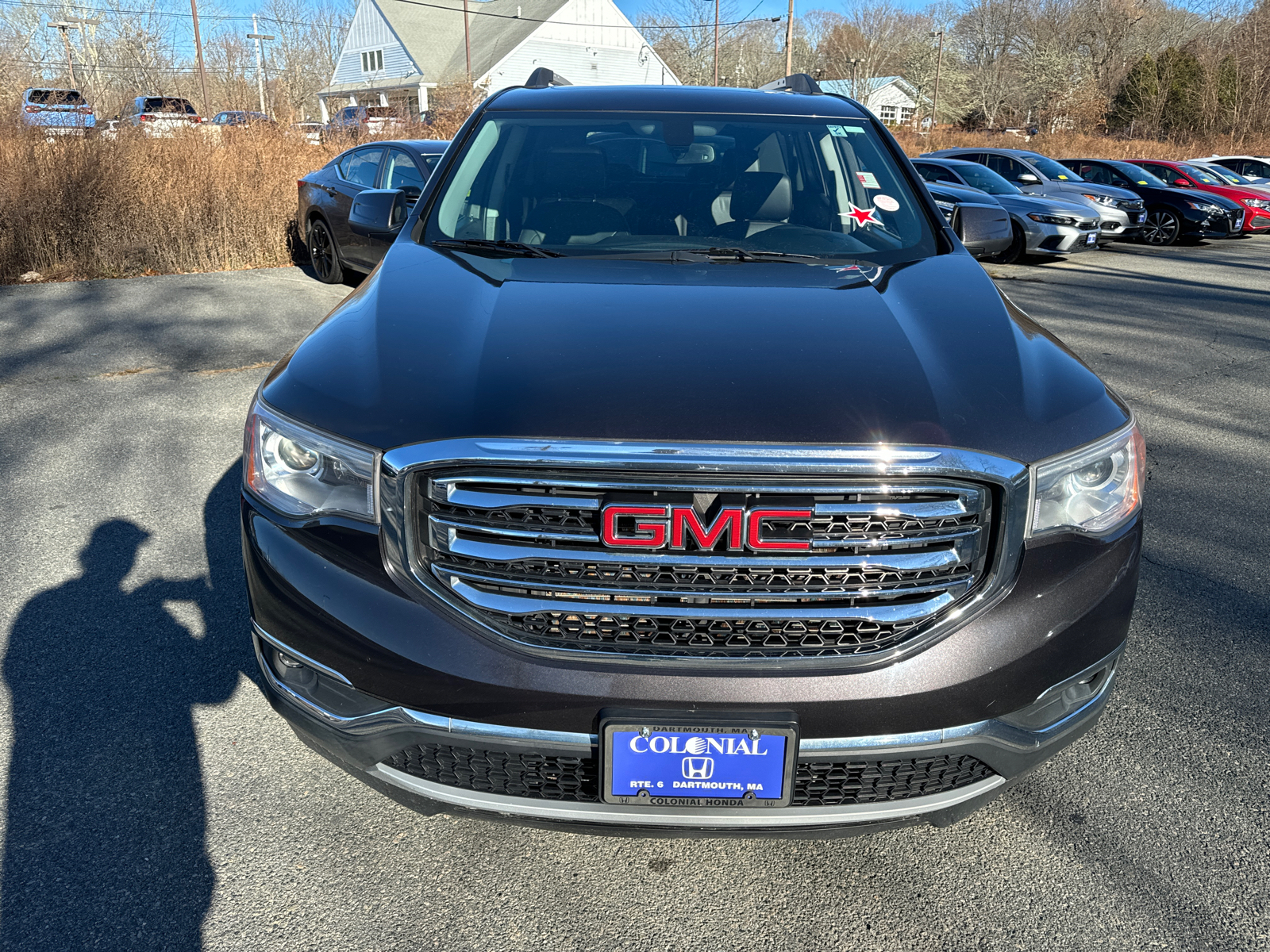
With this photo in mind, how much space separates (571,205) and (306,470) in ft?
4.93

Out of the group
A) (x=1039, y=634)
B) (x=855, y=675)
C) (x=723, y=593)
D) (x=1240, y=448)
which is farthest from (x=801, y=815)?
(x=1240, y=448)

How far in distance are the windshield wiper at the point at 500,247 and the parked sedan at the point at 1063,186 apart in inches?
548

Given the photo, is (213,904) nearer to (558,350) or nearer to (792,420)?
(558,350)

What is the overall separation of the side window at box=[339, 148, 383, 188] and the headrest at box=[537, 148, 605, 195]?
633 centimetres

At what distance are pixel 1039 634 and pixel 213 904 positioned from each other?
183cm

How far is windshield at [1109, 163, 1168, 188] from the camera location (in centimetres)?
1756

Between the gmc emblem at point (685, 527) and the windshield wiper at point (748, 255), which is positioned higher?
the windshield wiper at point (748, 255)

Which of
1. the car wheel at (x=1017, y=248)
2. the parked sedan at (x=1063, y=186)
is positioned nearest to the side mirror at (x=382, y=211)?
the car wheel at (x=1017, y=248)

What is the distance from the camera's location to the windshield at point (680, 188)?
2.99 metres

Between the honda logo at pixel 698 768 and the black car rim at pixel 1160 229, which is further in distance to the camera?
the black car rim at pixel 1160 229

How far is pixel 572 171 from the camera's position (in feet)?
10.5

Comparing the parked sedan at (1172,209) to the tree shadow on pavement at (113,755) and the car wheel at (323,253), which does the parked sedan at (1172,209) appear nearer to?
the car wheel at (323,253)

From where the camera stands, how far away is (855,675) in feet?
5.65

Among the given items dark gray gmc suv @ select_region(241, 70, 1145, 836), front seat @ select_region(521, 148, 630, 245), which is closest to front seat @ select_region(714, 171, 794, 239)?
front seat @ select_region(521, 148, 630, 245)
